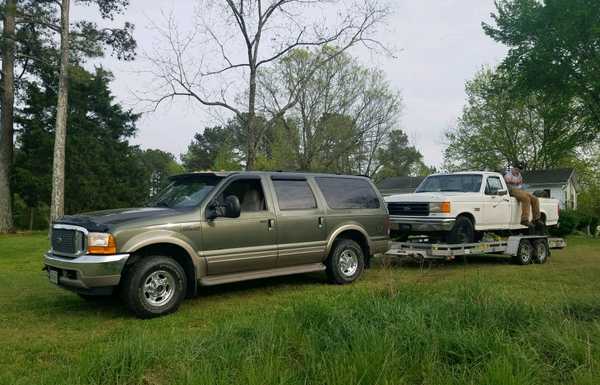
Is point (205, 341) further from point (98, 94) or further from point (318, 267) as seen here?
point (98, 94)

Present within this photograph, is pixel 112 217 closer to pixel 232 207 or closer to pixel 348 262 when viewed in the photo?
pixel 232 207

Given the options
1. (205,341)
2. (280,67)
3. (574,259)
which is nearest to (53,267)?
(205,341)

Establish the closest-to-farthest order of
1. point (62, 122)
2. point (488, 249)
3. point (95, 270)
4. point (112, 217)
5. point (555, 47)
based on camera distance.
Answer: point (95, 270) < point (112, 217) < point (488, 249) < point (62, 122) < point (555, 47)

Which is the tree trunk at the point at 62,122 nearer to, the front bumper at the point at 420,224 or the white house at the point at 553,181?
the front bumper at the point at 420,224

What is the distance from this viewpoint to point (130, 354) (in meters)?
3.94

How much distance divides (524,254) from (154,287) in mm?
8719

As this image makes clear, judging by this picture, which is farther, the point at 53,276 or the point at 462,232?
the point at 462,232

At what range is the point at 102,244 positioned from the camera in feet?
20.4

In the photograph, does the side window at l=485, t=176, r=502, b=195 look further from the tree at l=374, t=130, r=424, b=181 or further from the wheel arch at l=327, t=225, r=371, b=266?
the tree at l=374, t=130, r=424, b=181

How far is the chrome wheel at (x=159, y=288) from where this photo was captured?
6.51 m

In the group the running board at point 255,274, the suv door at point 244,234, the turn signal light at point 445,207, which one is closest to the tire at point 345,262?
the running board at point 255,274

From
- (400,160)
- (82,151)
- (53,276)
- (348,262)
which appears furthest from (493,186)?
(400,160)

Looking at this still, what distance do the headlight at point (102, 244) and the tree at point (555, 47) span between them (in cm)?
2184

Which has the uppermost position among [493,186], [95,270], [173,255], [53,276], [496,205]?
[493,186]
